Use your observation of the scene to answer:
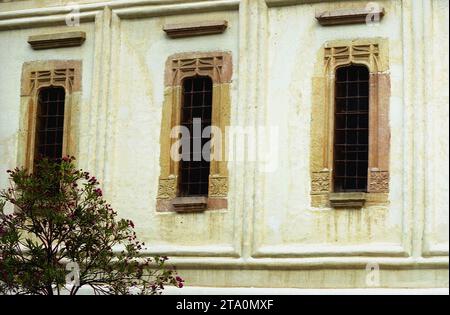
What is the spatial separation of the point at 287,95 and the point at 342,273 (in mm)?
3031

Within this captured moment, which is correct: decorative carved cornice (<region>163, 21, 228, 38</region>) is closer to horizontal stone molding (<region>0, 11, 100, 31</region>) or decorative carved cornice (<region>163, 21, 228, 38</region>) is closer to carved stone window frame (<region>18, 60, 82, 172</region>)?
horizontal stone molding (<region>0, 11, 100, 31</region>)

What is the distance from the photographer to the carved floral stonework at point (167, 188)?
2462 cm

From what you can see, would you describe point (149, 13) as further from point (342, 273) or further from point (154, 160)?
point (342, 273)

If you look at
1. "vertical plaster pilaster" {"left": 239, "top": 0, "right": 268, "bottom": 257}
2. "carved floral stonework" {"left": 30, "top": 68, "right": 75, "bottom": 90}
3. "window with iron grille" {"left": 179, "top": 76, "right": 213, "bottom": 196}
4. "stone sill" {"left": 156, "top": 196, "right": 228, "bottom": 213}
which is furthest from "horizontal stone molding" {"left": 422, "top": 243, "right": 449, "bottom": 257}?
"carved floral stonework" {"left": 30, "top": 68, "right": 75, "bottom": 90}

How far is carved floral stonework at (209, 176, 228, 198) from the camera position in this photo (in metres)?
24.2

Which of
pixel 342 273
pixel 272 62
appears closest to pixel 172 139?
pixel 272 62

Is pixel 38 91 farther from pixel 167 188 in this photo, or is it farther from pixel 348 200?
pixel 348 200

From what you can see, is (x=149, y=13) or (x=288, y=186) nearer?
(x=288, y=186)

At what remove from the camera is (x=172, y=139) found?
2483 cm

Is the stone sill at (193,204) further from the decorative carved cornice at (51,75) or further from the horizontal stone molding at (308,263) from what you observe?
the decorative carved cornice at (51,75)

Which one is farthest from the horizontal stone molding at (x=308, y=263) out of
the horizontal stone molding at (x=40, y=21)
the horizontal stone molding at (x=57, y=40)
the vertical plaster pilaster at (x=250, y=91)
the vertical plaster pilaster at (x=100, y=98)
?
the horizontal stone molding at (x=40, y=21)

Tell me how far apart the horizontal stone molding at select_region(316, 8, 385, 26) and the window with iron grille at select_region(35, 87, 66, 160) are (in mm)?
4851
